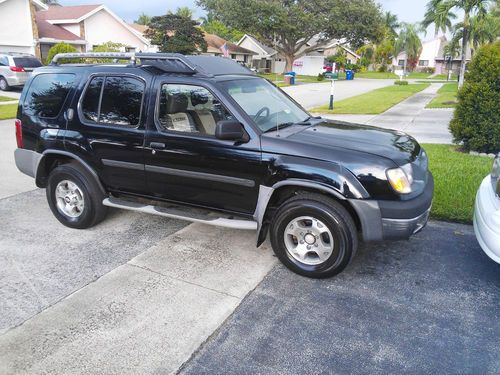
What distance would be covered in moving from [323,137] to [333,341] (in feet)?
6.12

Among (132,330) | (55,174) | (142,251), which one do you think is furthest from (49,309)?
(55,174)

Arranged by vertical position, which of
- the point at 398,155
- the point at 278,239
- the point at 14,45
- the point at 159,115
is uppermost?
the point at 14,45

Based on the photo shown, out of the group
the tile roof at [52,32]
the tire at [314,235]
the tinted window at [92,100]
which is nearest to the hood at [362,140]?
the tire at [314,235]

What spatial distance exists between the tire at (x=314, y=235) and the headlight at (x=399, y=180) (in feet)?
1.52

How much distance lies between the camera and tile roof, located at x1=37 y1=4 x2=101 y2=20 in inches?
1361

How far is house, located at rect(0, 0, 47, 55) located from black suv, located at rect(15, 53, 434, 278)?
2850 centimetres

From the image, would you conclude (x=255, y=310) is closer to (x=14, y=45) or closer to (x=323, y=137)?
(x=323, y=137)

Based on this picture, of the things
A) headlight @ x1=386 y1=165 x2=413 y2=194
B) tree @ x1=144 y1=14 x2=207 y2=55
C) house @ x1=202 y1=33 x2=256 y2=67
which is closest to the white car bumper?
headlight @ x1=386 y1=165 x2=413 y2=194

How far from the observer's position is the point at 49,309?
341 centimetres

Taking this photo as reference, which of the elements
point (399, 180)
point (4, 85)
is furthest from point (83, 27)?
point (399, 180)

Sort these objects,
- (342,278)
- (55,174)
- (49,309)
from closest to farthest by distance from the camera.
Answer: (49,309)
(342,278)
(55,174)

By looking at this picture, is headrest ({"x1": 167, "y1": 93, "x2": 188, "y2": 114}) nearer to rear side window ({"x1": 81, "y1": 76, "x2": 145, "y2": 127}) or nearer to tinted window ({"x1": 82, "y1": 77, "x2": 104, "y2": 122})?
rear side window ({"x1": 81, "y1": 76, "x2": 145, "y2": 127})

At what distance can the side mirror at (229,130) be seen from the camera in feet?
12.4

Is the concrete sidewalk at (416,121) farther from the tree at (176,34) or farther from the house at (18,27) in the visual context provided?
the house at (18,27)
